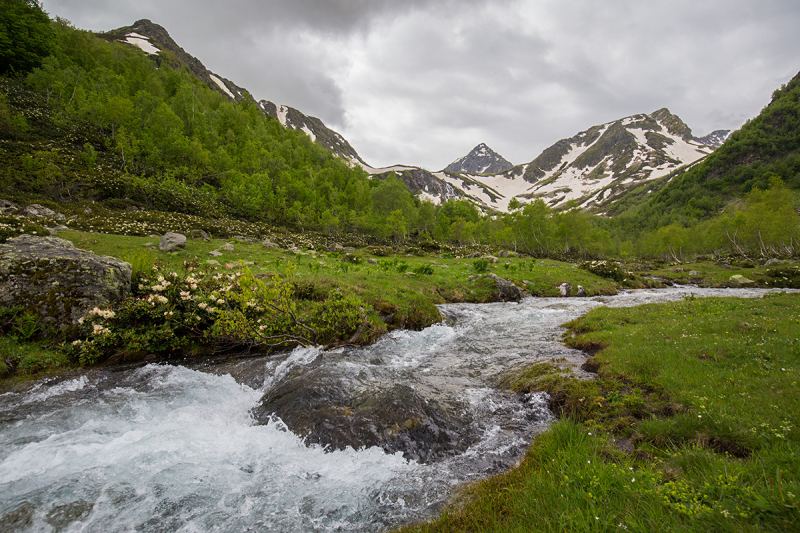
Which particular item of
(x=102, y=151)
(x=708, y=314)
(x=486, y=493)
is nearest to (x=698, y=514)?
(x=486, y=493)

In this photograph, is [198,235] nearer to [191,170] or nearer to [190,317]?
[190,317]

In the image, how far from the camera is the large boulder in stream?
546 centimetres

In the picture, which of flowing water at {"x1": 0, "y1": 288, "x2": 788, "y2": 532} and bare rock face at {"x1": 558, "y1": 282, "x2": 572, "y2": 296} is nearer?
flowing water at {"x1": 0, "y1": 288, "x2": 788, "y2": 532}

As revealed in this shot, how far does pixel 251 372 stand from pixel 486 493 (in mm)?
7142

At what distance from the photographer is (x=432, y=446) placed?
544 cm

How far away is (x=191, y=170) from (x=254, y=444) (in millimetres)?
63499

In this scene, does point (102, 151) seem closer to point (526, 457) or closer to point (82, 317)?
point (82, 317)

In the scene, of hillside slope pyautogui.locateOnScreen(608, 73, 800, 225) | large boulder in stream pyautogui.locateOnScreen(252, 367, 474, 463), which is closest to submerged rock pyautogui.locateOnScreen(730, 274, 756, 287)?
large boulder in stream pyautogui.locateOnScreen(252, 367, 474, 463)

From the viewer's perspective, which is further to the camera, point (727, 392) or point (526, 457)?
point (727, 392)

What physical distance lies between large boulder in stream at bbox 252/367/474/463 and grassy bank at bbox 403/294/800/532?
4.33 ft

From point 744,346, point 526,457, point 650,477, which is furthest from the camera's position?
point 744,346

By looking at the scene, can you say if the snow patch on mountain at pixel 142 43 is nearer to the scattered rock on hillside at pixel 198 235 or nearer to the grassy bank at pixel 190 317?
the scattered rock on hillside at pixel 198 235

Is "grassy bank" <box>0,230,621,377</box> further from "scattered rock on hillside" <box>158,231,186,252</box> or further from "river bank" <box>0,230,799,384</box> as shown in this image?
"scattered rock on hillside" <box>158,231,186,252</box>

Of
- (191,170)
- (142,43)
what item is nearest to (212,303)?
(191,170)
